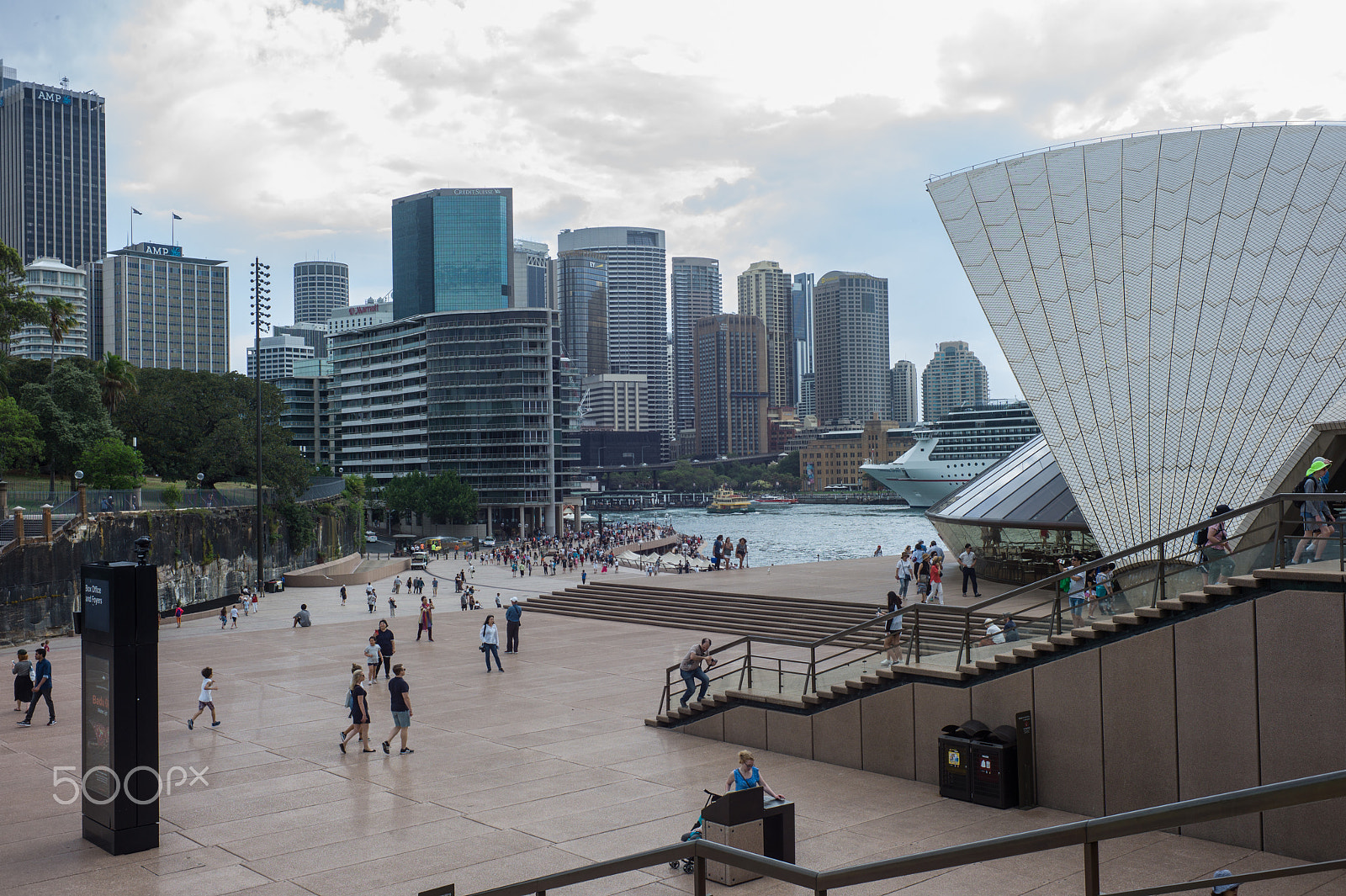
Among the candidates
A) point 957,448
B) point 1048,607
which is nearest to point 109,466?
point 1048,607

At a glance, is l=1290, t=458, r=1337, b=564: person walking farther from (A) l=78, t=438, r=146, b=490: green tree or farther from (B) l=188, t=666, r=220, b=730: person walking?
(A) l=78, t=438, r=146, b=490: green tree

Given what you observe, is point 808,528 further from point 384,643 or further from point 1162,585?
point 1162,585

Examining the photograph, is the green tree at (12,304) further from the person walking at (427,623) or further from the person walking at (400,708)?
the person walking at (400,708)

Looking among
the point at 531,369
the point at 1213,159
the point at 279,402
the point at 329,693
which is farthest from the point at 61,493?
the point at 531,369

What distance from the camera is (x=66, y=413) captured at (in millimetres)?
49156

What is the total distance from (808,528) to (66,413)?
103 meters

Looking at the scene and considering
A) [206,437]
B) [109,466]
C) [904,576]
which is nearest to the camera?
[904,576]

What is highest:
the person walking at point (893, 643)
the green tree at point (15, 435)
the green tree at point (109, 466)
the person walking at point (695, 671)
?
the green tree at point (15, 435)

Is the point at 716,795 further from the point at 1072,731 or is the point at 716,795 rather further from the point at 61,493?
the point at 61,493

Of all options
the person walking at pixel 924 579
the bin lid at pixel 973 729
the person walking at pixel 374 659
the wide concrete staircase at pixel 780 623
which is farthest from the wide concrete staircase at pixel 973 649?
the person walking at pixel 924 579

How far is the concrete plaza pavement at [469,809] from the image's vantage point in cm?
948

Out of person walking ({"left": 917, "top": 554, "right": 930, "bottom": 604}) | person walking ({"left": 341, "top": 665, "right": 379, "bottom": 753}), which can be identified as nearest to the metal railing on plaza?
person walking ({"left": 341, "top": 665, "right": 379, "bottom": 753})

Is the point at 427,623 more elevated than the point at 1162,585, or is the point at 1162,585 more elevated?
the point at 1162,585

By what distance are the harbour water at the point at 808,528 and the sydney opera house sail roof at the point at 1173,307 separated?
41.3 meters
